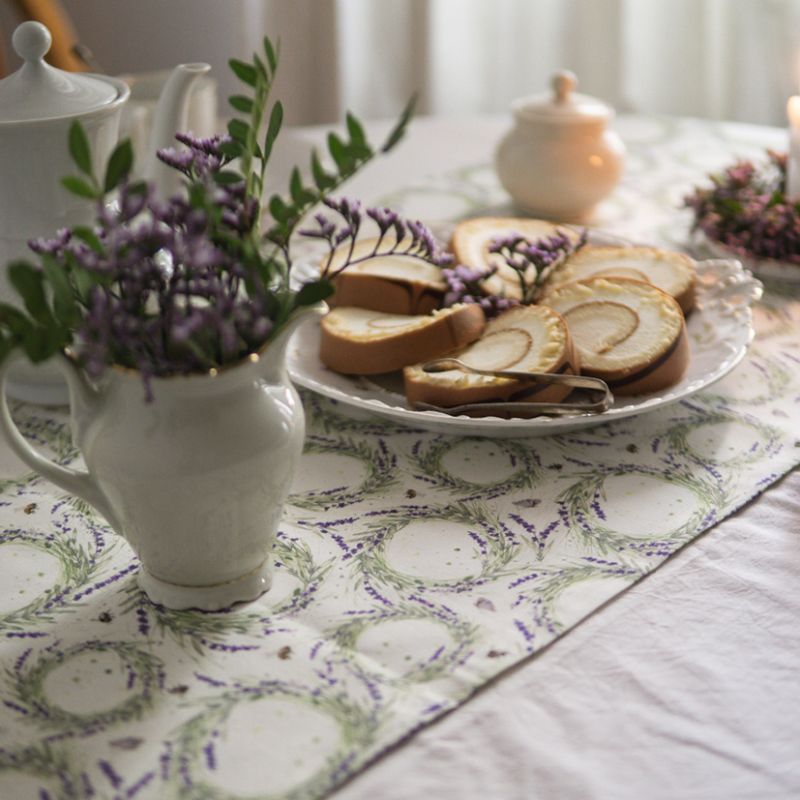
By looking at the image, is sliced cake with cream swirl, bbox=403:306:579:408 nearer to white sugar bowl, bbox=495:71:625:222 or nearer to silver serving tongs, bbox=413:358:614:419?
silver serving tongs, bbox=413:358:614:419

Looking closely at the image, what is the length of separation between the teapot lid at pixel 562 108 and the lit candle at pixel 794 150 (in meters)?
0.21

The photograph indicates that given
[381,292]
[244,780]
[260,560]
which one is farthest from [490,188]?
[244,780]

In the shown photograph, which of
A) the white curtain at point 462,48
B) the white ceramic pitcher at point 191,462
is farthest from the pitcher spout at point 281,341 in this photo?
the white curtain at point 462,48

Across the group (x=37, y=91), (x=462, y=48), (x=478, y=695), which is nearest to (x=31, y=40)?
(x=37, y=91)

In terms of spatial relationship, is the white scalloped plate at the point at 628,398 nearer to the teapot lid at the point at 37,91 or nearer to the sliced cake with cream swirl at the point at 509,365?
the sliced cake with cream swirl at the point at 509,365

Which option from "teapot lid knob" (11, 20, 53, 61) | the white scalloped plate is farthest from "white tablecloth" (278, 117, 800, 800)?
"teapot lid knob" (11, 20, 53, 61)

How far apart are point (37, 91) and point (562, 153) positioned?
64 centimetres

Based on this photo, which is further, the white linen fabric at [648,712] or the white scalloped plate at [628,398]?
the white scalloped plate at [628,398]

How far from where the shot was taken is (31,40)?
772mm

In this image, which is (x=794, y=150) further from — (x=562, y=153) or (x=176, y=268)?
(x=176, y=268)

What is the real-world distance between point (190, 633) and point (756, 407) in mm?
523

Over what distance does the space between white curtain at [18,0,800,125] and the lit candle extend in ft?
4.50

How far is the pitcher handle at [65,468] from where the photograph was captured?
1.94ft

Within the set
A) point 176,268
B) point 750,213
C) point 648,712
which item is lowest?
point 648,712
